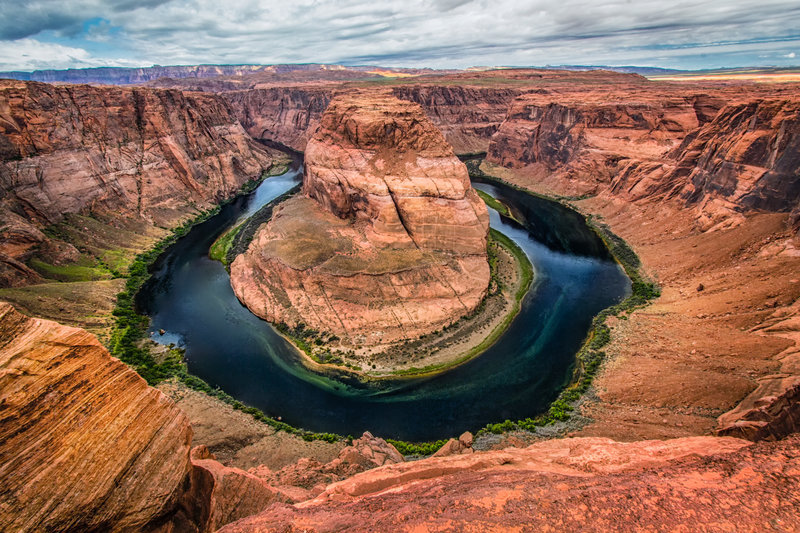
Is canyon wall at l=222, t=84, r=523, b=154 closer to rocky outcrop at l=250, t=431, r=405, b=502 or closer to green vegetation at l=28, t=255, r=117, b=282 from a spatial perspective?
green vegetation at l=28, t=255, r=117, b=282

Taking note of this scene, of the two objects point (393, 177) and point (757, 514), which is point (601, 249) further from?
point (757, 514)

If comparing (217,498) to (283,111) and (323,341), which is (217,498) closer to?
(323,341)

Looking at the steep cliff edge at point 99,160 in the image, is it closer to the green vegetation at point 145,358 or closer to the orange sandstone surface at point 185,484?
the green vegetation at point 145,358

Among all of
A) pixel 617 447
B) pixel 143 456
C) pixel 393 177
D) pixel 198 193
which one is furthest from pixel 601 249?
pixel 198 193

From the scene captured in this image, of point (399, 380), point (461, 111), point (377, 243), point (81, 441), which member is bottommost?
point (399, 380)

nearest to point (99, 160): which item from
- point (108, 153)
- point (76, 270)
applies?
point (108, 153)
